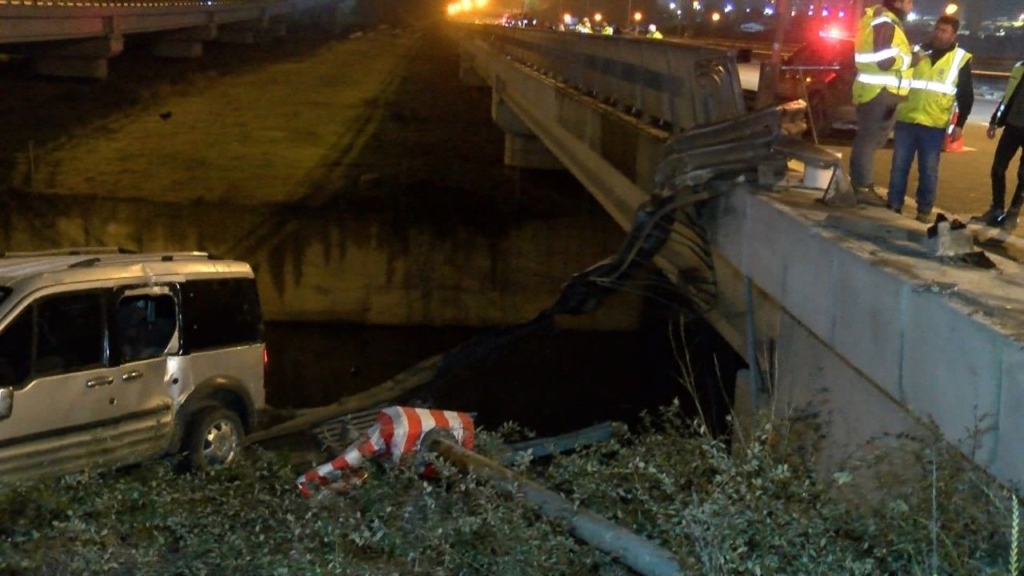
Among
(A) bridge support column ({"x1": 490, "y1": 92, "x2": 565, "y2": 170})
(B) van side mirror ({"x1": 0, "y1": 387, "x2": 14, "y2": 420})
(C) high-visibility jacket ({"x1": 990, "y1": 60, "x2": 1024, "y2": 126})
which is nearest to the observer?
(B) van side mirror ({"x1": 0, "y1": 387, "x2": 14, "y2": 420})

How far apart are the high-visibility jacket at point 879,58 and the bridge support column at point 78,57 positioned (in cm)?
3025

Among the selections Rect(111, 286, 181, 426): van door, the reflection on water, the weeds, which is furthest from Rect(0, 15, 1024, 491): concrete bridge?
the reflection on water

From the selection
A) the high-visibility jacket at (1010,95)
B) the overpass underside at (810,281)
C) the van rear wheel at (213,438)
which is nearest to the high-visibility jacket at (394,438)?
the overpass underside at (810,281)

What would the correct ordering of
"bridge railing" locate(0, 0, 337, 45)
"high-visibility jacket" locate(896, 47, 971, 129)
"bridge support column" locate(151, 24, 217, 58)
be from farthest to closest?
"bridge support column" locate(151, 24, 217, 58)
"bridge railing" locate(0, 0, 337, 45)
"high-visibility jacket" locate(896, 47, 971, 129)

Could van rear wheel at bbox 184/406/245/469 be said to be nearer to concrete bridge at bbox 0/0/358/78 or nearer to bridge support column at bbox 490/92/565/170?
bridge support column at bbox 490/92/565/170

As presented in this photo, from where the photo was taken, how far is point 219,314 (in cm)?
1161

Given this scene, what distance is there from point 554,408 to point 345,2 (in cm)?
7341

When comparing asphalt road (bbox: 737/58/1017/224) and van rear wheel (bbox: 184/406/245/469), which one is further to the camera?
asphalt road (bbox: 737/58/1017/224)

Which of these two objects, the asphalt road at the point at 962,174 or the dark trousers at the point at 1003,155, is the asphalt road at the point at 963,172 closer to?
the asphalt road at the point at 962,174

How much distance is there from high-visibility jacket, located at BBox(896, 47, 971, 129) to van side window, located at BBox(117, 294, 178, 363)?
22.3 ft

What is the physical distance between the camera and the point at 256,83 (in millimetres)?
42781

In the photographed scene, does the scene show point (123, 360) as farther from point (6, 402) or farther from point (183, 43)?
point (183, 43)

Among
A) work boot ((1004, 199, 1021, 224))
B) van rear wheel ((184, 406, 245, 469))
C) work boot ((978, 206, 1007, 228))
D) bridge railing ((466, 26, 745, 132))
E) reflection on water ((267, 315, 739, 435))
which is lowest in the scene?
reflection on water ((267, 315, 739, 435))

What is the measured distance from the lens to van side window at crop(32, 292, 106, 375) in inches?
384
